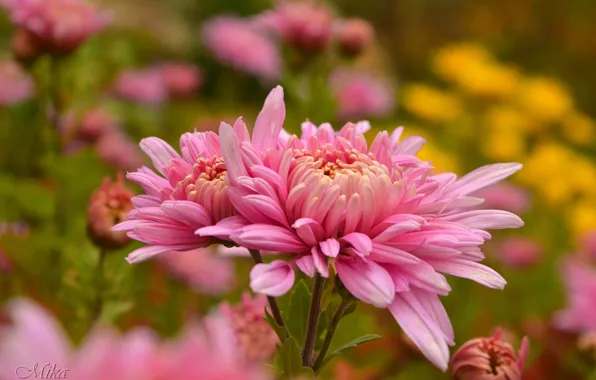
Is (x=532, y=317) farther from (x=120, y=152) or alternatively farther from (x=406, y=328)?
(x=406, y=328)

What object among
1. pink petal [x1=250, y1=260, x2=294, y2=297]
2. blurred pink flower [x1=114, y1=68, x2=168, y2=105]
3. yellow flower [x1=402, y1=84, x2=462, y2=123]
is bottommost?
yellow flower [x1=402, y1=84, x2=462, y2=123]

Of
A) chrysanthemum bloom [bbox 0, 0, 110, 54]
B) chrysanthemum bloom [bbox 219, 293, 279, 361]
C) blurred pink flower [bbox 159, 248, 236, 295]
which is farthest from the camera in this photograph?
blurred pink flower [bbox 159, 248, 236, 295]

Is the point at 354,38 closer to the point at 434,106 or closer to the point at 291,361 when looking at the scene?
the point at 291,361

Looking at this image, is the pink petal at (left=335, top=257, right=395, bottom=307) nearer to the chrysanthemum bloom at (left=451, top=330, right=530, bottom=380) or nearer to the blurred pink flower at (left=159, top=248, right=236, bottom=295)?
the chrysanthemum bloom at (left=451, top=330, right=530, bottom=380)

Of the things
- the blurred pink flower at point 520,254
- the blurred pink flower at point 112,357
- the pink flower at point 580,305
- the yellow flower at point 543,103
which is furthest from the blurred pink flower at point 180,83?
the blurred pink flower at point 112,357

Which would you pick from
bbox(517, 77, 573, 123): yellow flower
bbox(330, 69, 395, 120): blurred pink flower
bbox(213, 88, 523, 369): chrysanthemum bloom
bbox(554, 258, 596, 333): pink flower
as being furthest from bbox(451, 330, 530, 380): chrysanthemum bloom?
bbox(517, 77, 573, 123): yellow flower

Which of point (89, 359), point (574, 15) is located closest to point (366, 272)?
point (89, 359)
